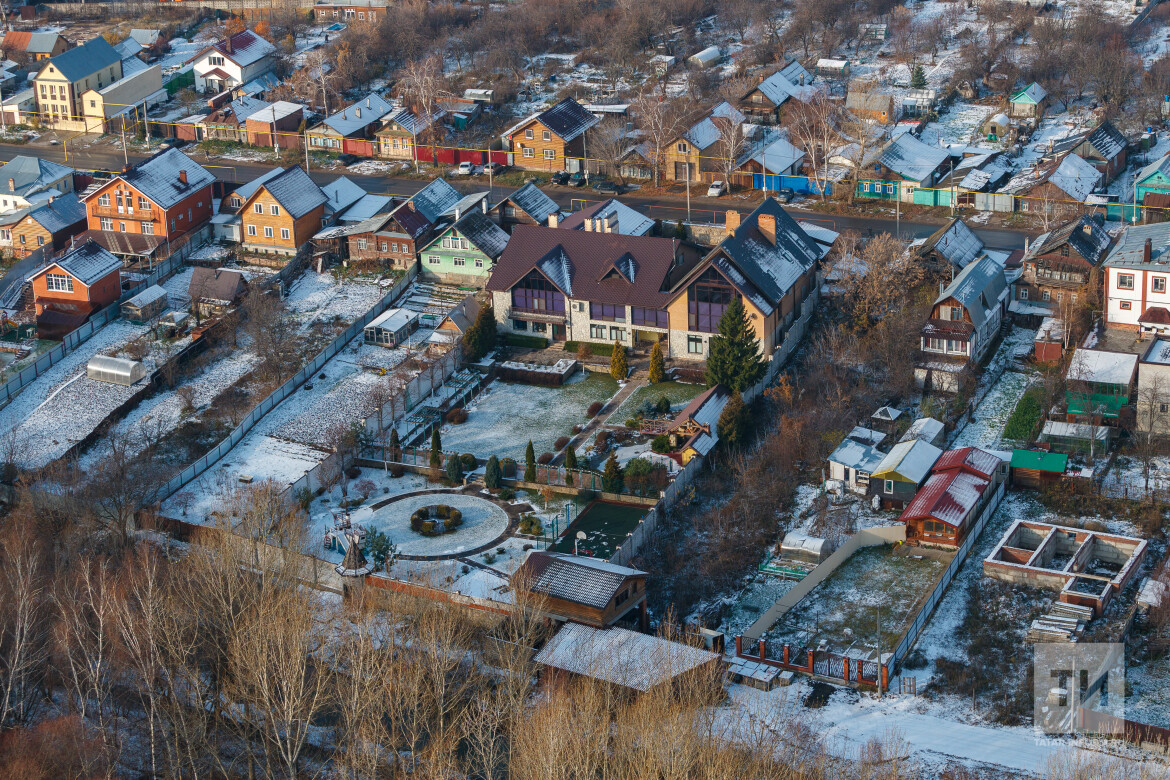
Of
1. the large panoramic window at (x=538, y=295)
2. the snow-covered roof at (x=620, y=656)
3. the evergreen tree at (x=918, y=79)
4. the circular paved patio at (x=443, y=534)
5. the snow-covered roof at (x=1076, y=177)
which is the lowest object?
the circular paved patio at (x=443, y=534)

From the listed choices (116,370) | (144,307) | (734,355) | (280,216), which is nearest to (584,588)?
(734,355)

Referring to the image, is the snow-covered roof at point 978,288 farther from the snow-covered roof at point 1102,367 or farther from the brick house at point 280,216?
the brick house at point 280,216

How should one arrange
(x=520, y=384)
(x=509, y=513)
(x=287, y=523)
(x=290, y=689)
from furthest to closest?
(x=520, y=384), (x=509, y=513), (x=287, y=523), (x=290, y=689)

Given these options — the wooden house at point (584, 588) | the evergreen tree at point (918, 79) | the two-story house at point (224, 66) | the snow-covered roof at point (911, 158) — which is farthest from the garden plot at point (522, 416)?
the two-story house at point (224, 66)

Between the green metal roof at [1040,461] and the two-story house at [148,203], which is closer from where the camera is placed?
the green metal roof at [1040,461]

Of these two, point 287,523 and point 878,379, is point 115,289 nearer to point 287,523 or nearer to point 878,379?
point 287,523

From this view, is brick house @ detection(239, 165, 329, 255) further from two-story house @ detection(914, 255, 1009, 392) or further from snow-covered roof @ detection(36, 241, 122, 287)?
two-story house @ detection(914, 255, 1009, 392)

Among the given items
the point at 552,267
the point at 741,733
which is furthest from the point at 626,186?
the point at 741,733
